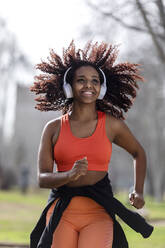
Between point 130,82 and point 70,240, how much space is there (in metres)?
1.45

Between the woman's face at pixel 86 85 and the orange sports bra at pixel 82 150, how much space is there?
0.26 metres

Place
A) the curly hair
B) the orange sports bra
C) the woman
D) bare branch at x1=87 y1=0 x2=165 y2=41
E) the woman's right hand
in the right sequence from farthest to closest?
bare branch at x1=87 y1=0 x2=165 y2=41 → the curly hair → the orange sports bra → the woman → the woman's right hand

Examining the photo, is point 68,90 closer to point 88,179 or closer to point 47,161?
point 47,161

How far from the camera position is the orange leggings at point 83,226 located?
3740mm

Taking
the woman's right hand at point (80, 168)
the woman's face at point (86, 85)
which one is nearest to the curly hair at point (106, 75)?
the woman's face at point (86, 85)

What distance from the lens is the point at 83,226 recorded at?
12.5 ft

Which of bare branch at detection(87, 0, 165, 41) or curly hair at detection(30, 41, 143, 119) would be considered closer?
curly hair at detection(30, 41, 143, 119)

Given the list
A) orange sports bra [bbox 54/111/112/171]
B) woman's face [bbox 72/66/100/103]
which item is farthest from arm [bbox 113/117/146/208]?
woman's face [bbox 72/66/100/103]

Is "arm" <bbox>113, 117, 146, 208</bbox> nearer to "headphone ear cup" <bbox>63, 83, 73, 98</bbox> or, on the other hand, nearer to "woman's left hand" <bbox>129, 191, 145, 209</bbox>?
"woman's left hand" <bbox>129, 191, 145, 209</bbox>

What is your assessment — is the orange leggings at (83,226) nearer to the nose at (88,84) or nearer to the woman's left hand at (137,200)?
the woman's left hand at (137,200)

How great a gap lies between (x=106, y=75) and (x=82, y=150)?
2.65ft

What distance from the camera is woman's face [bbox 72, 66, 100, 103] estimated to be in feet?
13.4

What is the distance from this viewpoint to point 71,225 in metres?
3.82

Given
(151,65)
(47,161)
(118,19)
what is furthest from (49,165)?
(151,65)
